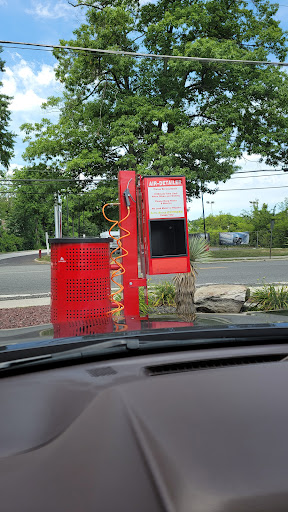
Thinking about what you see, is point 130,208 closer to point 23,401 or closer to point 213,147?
point 23,401

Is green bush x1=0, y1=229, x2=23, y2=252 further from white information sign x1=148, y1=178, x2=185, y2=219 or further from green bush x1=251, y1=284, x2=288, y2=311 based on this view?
white information sign x1=148, y1=178, x2=185, y2=219

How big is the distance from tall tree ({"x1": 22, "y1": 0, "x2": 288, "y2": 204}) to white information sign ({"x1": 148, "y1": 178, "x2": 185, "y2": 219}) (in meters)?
18.1

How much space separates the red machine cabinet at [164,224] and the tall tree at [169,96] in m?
18.1

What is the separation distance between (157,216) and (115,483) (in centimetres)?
399

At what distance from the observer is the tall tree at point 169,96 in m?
23.6

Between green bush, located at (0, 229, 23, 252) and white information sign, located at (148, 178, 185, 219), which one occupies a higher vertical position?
green bush, located at (0, 229, 23, 252)

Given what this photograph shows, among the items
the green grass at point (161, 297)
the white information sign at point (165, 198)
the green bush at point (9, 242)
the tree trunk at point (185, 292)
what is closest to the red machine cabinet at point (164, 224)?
the white information sign at point (165, 198)

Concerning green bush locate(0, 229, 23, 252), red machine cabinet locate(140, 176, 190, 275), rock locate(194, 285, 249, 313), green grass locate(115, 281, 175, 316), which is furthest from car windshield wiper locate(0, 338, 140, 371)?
green bush locate(0, 229, 23, 252)

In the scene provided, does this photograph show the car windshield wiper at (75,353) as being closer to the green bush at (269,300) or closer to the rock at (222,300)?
the rock at (222,300)

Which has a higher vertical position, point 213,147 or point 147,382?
point 213,147

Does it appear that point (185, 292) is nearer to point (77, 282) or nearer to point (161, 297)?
point (161, 297)

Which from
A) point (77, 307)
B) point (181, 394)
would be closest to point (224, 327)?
point (181, 394)

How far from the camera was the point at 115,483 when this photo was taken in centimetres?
119

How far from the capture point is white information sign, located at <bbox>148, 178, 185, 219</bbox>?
16.3 ft
